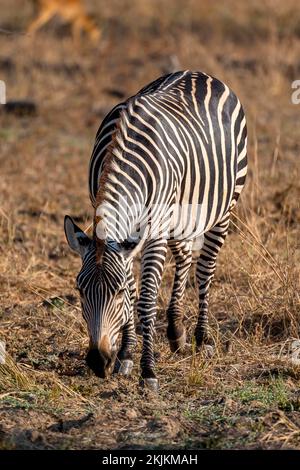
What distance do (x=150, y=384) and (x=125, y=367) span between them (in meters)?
0.35

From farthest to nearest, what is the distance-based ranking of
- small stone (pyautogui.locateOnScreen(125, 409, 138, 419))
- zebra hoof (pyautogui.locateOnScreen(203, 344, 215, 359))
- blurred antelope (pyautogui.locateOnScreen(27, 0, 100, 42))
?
blurred antelope (pyautogui.locateOnScreen(27, 0, 100, 42)) < zebra hoof (pyautogui.locateOnScreen(203, 344, 215, 359)) < small stone (pyautogui.locateOnScreen(125, 409, 138, 419))

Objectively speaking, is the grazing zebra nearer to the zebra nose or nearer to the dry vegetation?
the zebra nose

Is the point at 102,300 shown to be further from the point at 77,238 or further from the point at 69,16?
the point at 69,16

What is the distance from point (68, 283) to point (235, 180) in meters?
1.87

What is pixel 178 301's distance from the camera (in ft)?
24.5

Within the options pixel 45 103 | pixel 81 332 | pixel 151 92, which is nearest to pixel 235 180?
pixel 151 92

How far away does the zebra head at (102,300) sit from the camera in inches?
223

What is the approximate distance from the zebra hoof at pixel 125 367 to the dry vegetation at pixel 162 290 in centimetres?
10

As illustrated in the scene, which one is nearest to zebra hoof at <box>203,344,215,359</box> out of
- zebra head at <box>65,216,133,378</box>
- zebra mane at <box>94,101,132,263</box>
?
zebra head at <box>65,216,133,378</box>

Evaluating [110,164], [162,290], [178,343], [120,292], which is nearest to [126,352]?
[178,343]

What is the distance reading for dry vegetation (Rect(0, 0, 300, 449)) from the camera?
5.75 meters

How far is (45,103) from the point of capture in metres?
15.2

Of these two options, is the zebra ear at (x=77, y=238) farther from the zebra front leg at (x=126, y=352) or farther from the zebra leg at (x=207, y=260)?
the zebra leg at (x=207, y=260)

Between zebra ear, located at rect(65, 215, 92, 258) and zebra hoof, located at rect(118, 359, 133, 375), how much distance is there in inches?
39.7
